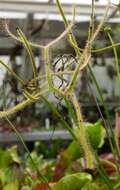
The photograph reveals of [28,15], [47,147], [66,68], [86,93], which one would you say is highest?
[28,15]

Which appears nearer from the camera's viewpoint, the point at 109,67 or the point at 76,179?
the point at 76,179

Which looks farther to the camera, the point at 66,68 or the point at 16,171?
the point at 16,171

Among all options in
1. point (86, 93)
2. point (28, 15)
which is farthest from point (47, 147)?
point (28, 15)

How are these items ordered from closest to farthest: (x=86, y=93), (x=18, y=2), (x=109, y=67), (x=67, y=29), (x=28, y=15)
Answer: (x=67, y=29), (x=18, y=2), (x=28, y=15), (x=86, y=93), (x=109, y=67)

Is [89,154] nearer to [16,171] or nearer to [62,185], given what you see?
[62,185]

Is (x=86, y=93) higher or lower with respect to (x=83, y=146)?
lower

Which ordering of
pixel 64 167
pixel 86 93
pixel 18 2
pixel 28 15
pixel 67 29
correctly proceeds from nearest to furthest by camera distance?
pixel 67 29 → pixel 64 167 → pixel 18 2 → pixel 28 15 → pixel 86 93

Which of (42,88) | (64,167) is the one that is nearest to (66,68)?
(42,88)

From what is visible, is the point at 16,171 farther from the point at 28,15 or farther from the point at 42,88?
the point at 28,15

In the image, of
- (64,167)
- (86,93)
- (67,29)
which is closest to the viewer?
(67,29)
